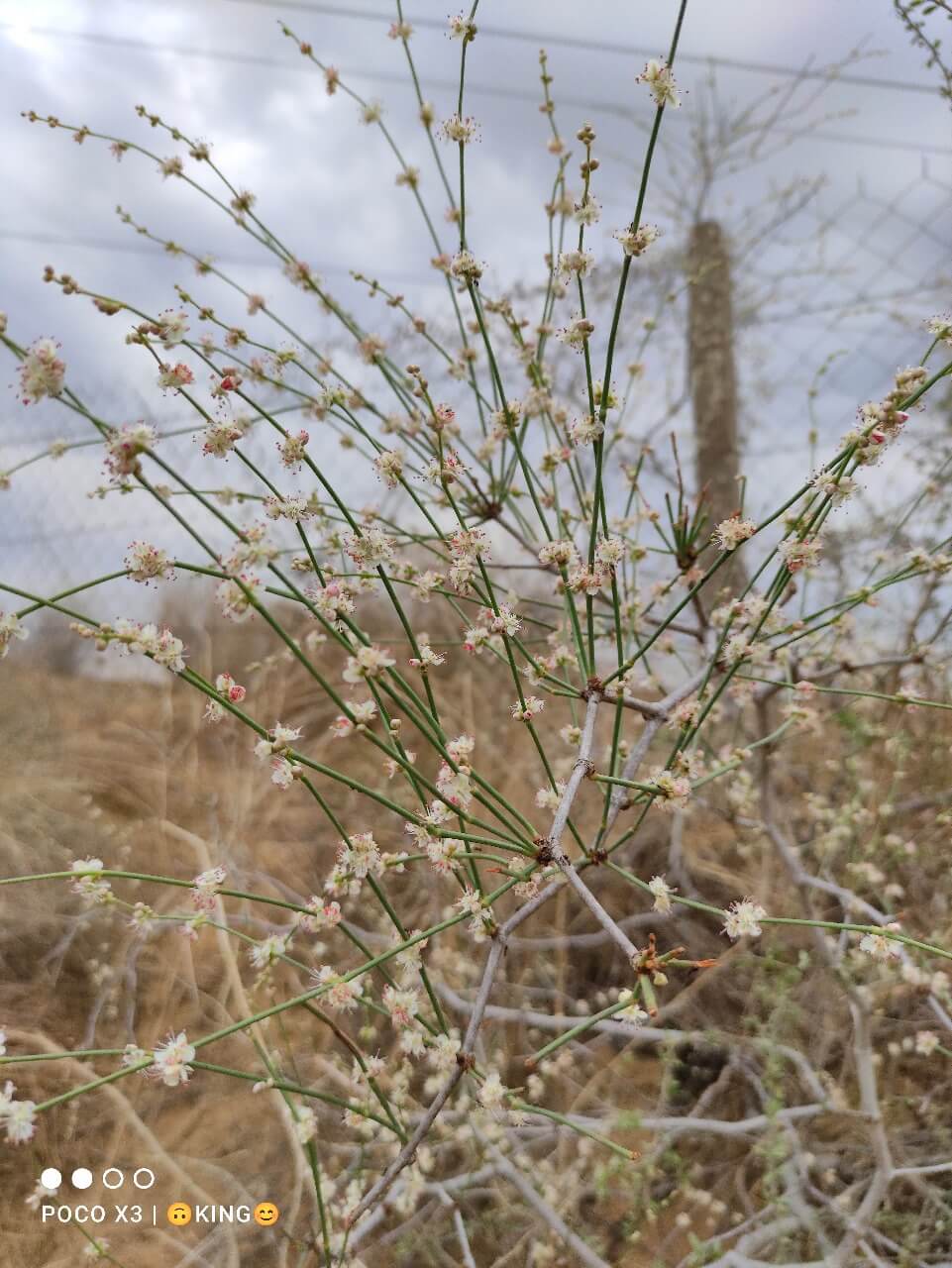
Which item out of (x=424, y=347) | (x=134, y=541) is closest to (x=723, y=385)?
(x=424, y=347)

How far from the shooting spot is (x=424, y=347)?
2455 millimetres

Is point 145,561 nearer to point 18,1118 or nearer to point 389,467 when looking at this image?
point 389,467

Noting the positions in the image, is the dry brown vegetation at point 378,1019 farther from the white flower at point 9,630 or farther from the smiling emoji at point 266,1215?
the white flower at point 9,630

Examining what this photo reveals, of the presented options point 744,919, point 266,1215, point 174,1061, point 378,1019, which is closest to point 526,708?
point 744,919

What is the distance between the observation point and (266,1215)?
4.56ft

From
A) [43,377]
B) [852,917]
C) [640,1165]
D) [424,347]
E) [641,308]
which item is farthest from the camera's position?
[641,308]

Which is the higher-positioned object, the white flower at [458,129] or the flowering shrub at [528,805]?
the white flower at [458,129]

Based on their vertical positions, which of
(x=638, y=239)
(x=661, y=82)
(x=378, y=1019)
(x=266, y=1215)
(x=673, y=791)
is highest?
(x=661, y=82)

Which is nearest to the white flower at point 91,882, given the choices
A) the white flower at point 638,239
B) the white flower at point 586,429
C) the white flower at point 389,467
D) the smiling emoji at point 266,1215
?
the white flower at point 389,467

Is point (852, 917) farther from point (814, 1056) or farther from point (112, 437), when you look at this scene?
point (112, 437)

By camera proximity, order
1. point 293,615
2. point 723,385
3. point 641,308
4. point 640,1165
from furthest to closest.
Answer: point 641,308, point 723,385, point 293,615, point 640,1165

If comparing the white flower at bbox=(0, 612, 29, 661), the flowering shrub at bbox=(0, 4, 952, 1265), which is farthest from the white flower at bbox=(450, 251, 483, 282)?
the white flower at bbox=(0, 612, 29, 661)

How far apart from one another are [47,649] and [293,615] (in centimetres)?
130

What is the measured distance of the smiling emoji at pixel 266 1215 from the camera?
138 cm
